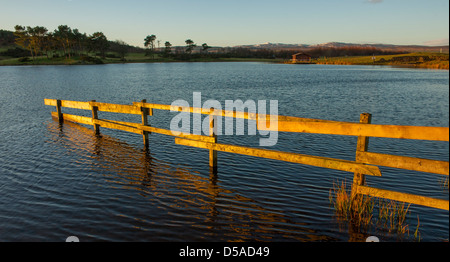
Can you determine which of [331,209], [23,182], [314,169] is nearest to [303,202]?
[331,209]

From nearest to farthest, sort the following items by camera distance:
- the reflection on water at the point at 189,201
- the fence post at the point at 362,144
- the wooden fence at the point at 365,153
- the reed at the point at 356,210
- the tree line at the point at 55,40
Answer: the wooden fence at the point at 365,153
the fence post at the point at 362,144
the reflection on water at the point at 189,201
the reed at the point at 356,210
the tree line at the point at 55,40

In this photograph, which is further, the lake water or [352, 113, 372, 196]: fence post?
the lake water

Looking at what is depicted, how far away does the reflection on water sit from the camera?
720 centimetres

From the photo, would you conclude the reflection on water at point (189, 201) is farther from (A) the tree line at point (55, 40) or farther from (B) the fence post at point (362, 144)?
(A) the tree line at point (55, 40)

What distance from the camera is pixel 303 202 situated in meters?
8.77

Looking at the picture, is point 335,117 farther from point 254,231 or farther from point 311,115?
point 254,231

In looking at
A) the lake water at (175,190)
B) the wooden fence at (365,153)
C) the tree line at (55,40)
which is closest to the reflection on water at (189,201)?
the lake water at (175,190)

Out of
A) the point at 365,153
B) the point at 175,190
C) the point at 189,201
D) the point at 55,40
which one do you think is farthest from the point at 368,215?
the point at 55,40

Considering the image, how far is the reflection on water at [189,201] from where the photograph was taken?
7199 mm

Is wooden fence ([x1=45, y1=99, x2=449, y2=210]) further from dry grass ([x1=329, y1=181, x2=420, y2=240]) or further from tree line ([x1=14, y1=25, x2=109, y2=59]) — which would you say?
tree line ([x1=14, y1=25, x2=109, y2=59])

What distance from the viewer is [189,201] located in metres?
8.88

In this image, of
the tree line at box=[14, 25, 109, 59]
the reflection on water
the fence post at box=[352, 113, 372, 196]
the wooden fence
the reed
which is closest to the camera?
the wooden fence

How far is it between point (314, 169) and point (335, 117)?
1324 centimetres

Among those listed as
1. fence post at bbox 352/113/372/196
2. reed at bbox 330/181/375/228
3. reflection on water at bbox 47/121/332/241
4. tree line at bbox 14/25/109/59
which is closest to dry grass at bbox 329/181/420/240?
reed at bbox 330/181/375/228
